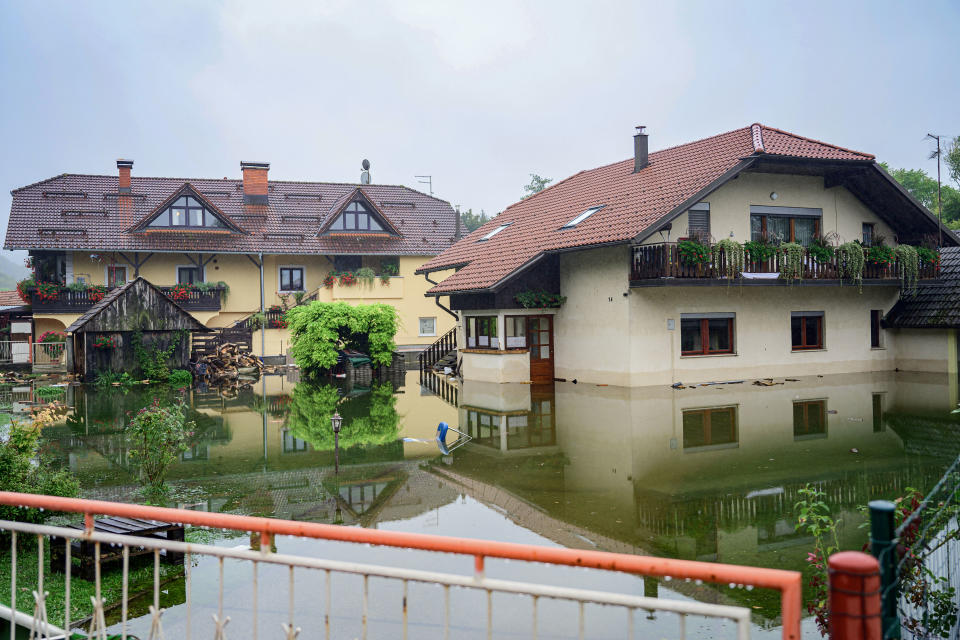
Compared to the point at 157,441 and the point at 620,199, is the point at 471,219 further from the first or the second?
the point at 157,441

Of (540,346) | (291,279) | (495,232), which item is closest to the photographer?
(540,346)

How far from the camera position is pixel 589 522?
7.69 meters

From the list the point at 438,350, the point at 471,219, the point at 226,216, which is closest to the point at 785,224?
the point at 438,350

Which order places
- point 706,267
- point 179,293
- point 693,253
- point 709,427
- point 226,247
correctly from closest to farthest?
point 709,427 → point 693,253 → point 706,267 → point 179,293 → point 226,247

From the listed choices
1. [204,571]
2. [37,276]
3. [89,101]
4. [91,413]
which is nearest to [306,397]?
[91,413]

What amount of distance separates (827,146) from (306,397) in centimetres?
1719

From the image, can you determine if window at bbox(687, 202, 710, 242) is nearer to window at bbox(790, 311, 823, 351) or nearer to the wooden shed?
window at bbox(790, 311, 823, 351)

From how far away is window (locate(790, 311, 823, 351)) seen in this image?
74.3ft

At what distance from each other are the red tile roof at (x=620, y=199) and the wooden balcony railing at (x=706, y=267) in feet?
3.12

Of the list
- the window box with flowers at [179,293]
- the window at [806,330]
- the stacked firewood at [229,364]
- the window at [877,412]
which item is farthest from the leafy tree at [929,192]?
the window box with flowers at [179,293]

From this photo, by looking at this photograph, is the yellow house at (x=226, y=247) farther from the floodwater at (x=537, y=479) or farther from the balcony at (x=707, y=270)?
the floodwater at (x=537, y=479)

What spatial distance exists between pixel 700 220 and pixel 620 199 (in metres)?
2.63

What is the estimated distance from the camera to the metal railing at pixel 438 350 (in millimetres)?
28469

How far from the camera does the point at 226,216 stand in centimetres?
3500
